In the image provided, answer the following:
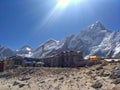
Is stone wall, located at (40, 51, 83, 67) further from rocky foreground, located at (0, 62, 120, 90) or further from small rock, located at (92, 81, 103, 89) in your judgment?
small rock, located at (92, 81, 103, 89)

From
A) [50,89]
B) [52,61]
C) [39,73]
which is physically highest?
[52,61]

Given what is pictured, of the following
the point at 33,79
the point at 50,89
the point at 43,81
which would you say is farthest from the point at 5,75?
the point at 50,89

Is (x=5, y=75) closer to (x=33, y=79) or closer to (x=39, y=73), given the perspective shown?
(x=39, y=73)

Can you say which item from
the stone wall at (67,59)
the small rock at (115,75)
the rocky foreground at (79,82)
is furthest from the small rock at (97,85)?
the stone wall at (67,59)

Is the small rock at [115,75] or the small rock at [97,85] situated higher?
the small rock at [115,75]

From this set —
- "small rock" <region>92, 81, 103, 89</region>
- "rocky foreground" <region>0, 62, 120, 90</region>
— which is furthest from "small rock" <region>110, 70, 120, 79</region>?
"small rock" <region>92, 81, 103, 89</region>

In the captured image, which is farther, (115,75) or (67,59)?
(67,59)

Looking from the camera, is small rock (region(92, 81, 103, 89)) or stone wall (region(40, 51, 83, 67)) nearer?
small rock (region(92, 81, 103, 89))

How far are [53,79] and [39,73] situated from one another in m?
12.4

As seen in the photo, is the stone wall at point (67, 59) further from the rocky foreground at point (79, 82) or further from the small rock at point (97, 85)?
the small rock at point (97, 85)

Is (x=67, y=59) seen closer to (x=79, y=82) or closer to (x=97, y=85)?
(x=79, y=82)

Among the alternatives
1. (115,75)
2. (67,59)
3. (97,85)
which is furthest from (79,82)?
(67,59)

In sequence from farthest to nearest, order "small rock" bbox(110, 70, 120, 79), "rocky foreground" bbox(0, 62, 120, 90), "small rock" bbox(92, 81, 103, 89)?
"small rock" bbox(110, 70, 120, 79) < "rocky foreground" bbox(0, 62, 120, 90) < "small rock" bbox(92, 81, 103, 89)

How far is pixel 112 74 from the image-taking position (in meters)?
47.3
